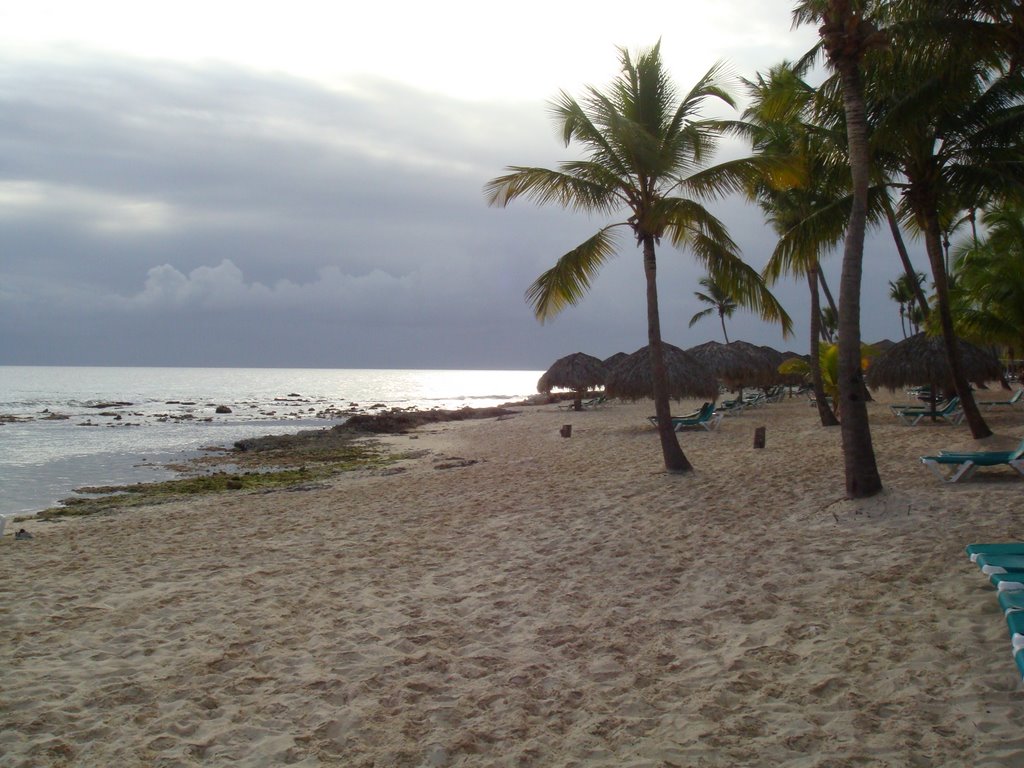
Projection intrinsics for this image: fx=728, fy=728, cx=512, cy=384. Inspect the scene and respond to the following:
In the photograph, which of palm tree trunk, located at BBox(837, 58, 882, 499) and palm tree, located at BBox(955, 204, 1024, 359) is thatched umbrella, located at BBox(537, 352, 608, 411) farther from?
palm tree trunk, located at BBox(837, 58, 882, 499)

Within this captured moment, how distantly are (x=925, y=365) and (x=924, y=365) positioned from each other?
2 centimetres

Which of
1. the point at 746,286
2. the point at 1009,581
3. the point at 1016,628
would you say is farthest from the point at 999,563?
the point at 746,286

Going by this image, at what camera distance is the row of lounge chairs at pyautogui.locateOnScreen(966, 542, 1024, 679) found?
3.33m

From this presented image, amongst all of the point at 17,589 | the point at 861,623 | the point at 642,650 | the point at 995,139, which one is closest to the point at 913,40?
the point at 995,139

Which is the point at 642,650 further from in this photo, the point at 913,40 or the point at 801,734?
the point at 913,40

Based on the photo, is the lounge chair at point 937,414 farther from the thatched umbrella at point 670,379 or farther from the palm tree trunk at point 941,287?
the thatched umbrella at point 670,379

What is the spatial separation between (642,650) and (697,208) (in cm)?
698

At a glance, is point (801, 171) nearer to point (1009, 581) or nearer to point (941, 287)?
point (941, 287)

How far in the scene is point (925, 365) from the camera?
15.9 metres

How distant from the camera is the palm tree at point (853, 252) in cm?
736

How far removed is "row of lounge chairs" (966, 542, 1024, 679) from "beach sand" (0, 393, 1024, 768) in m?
0.23

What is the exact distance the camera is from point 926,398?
18.4 m

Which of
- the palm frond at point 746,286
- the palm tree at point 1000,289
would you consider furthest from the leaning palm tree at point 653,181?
the palm tree at point 1000,289

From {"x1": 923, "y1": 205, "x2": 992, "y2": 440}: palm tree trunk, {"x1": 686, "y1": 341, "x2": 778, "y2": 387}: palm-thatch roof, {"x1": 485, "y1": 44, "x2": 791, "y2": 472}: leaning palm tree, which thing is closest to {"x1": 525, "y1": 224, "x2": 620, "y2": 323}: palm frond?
{"x1": 485, "y1": 44, "x2": 791, "y2": 472}: leaning palm tree
